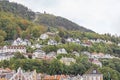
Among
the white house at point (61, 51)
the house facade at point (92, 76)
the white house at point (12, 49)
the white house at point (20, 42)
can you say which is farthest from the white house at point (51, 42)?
the house facade at point (92, 76)

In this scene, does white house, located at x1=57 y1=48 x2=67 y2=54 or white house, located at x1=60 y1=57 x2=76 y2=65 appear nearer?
white house, located at x1=60 y1=57 x2=76 y2=65

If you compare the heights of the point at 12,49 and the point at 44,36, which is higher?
the point at 44,36

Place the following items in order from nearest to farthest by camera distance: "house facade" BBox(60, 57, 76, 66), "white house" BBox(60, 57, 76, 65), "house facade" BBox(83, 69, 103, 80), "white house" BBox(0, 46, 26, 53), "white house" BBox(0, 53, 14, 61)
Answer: "house facade" BBox(83, 69, 103, 80), "house facade" BBox(60, 57, 76, 66), "white house" BBox(60, 57, 76, 65), "white house" BBox(0, 53, 14, 61), "white house" BBox(0, 46, 26, 53)

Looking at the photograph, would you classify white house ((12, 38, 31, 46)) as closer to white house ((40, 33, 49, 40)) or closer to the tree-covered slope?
white house ((40, 33, 49, 40))

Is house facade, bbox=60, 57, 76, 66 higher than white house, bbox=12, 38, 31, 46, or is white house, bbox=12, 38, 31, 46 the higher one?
white house, bbox=12, 38, 31, 46

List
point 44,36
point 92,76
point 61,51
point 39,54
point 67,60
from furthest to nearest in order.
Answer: point 44,36, point 61,51, point 39,54, point 67,60, point 92,76

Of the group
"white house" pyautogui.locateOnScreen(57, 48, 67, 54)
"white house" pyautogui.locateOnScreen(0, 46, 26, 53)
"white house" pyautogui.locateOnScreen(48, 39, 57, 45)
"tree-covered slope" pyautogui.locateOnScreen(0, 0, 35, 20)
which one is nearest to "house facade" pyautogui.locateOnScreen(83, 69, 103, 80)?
"white house" pyautogui.locateOnScreen(57, 48, 67, 54)

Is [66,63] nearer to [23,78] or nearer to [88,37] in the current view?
[23,78]

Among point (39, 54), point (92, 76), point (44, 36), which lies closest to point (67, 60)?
point (39, 54)

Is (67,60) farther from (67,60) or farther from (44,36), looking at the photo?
(44,36)

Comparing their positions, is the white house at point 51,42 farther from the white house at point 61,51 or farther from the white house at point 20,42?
the white house at point 61,51

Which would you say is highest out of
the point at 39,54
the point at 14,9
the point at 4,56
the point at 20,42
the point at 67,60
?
the point at 14,9

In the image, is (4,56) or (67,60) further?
(4,56)

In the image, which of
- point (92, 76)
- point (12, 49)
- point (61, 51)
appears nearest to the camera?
point (92, 76)
